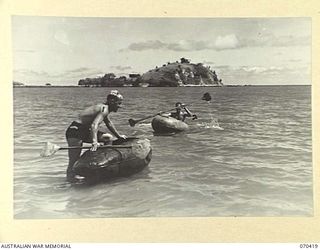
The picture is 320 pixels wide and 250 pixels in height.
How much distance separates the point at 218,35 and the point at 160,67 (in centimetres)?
11

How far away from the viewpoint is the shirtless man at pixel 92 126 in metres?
0.88

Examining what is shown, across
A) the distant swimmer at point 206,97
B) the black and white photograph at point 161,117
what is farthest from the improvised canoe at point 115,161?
the distant swimmer at point 206,97

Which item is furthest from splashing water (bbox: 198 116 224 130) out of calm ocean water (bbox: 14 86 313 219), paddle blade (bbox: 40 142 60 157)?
paddle blade (bbox: 40 142 60 157)

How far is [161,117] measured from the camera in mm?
894

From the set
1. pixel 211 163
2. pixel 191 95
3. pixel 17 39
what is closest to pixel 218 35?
pixel 191 95

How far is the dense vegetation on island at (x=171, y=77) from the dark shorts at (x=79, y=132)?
7 centimetres

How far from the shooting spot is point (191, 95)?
2.93 feet

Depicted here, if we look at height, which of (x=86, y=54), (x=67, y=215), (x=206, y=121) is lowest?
(x=67, y=215)

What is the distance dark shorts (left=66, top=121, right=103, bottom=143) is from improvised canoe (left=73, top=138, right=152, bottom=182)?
2cm

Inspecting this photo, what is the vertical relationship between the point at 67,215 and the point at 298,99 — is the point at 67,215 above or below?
below

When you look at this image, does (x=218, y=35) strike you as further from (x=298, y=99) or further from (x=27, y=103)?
(x=27, y=103)

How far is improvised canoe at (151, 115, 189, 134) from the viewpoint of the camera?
35.0 inches

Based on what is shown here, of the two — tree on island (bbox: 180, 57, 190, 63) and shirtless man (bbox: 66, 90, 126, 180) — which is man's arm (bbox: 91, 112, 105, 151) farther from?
tree on island (bbox: 180, 57, 190, 63)

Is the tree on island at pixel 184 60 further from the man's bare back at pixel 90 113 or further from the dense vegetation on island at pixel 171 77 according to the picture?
the man's bare back at pixel 90 113
